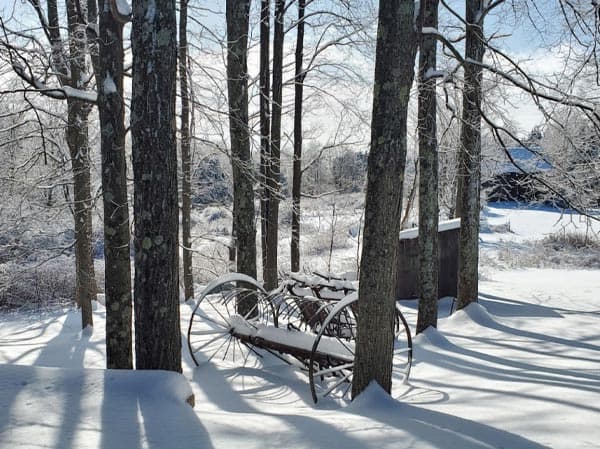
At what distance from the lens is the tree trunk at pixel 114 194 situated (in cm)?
540

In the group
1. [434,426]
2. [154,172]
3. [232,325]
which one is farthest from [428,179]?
[434,426]

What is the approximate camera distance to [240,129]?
788 centimetres

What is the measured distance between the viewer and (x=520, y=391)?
4488 millimetres

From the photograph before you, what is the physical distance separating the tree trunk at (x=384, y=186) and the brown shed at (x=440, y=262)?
7.45 m

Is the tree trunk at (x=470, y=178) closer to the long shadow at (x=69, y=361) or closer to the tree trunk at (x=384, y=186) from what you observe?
the tree trunk at (x=384, y=186)

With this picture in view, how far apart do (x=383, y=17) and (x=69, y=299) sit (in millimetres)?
14762

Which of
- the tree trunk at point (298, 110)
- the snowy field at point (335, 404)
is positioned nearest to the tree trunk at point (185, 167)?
the tree trunk at point (298, 110)

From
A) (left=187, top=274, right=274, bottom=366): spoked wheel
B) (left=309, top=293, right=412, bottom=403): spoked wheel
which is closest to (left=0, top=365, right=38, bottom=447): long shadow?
(left=309, top=293, right=412, bottom=403): spoked wheel

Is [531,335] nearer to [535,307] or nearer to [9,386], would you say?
[535,307]

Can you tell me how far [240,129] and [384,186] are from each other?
4.46 metres

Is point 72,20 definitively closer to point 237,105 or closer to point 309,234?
point 237,105

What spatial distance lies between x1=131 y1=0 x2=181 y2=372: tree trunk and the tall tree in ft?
11.3

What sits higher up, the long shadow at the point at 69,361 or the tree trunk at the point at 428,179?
the tree trunk at the point at 428,179

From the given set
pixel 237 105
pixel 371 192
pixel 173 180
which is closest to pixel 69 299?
pixel 237 105
